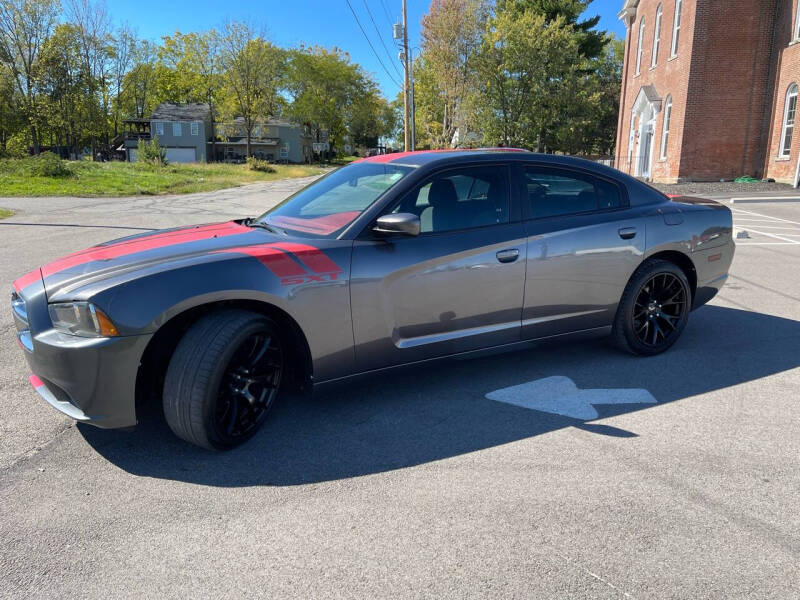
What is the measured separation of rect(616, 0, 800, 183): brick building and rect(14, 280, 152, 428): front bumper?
23922 millimetres

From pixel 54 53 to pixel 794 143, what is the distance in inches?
2671

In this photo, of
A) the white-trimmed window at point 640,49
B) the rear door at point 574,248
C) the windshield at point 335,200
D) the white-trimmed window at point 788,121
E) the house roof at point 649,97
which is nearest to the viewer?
the windshield at point 335,200

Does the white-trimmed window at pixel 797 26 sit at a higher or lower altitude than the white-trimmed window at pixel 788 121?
higher

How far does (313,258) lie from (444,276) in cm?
85

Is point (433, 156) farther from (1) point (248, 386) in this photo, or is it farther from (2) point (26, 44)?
(2) point (26, 44)

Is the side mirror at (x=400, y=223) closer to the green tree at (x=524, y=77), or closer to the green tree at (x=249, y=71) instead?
the green tree at (x=524, y=77)

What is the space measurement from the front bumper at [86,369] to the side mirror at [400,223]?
Result: 142 centimetres

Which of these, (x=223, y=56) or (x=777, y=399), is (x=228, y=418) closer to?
(x=777, y=399)

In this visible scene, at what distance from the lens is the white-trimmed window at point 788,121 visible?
852 inches

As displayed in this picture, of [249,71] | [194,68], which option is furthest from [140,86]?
[249,71]

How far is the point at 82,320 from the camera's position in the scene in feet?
9.54

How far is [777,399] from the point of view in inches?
158

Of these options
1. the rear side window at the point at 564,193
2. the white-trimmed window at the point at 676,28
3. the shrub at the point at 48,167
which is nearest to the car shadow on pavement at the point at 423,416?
the rear side window at the point at 564,193

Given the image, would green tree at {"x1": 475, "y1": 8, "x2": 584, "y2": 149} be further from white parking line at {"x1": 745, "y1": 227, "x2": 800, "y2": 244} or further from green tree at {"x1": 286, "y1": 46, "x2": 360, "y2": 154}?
green tree at {"x1": 286, "y1": 46, "x2": 360, "y2": 154}
